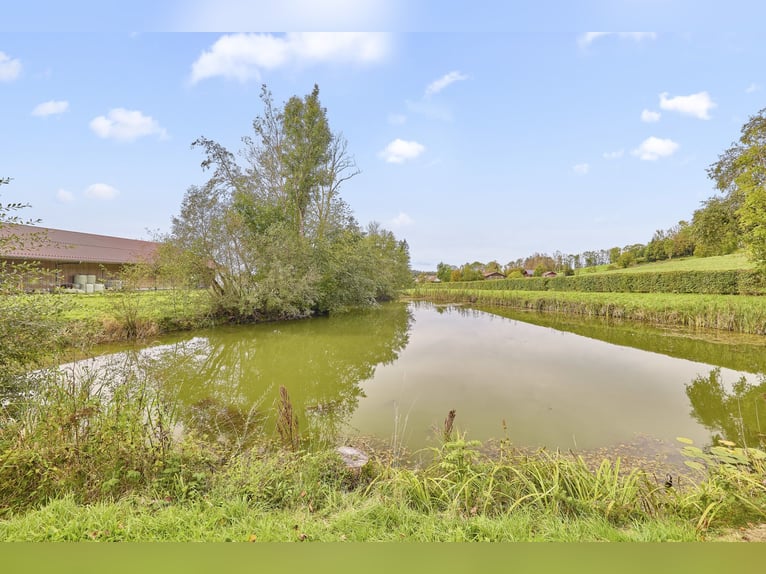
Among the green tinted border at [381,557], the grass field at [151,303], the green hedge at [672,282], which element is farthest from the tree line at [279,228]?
the green hedge at [672,282]

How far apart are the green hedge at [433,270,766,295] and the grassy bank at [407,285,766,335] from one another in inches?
38.6

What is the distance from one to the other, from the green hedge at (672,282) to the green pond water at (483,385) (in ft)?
14.2

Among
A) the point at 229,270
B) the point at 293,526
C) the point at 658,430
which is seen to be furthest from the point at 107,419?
the point at 229,270

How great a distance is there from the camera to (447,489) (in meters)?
2.20

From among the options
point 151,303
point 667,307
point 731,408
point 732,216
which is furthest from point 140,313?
point 732,216

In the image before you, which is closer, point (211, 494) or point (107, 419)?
point (211, 494)

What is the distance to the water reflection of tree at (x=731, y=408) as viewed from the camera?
11.8 feet

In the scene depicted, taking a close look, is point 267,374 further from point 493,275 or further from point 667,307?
point 493,275

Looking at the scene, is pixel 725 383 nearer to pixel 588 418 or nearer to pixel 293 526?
pixel 588 418

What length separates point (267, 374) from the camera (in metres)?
6.20

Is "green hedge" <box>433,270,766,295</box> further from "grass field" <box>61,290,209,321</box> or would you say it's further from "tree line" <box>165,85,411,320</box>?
"grass field" <box>61,290,209,321</box>

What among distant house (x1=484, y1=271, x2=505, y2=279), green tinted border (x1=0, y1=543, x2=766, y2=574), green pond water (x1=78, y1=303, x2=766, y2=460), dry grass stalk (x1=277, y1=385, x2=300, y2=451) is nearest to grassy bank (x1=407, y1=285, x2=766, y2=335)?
green pond water (x1=78, y1=303, x2=766, y2=460)

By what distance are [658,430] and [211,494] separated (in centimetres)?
461

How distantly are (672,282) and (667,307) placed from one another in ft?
19.7
